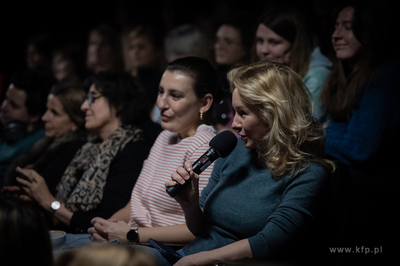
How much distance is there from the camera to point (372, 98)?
7.17 ft

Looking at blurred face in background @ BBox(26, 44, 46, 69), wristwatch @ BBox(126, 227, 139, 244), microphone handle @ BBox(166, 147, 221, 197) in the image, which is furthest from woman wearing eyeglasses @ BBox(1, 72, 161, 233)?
blurred face in background @ BBox(26, 44, 46, 69)

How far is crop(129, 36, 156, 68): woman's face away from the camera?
13.4 ft

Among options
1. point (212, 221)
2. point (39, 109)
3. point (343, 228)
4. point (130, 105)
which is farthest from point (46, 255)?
point (39, 109)

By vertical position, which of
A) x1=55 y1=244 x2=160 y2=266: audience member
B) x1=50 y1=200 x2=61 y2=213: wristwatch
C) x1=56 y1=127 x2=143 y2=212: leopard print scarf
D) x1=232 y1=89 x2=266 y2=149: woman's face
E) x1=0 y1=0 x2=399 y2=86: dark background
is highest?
x1=0 y1=0 x2=399 y2=86: dark background

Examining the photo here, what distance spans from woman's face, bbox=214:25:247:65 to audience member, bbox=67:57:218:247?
1227 mm

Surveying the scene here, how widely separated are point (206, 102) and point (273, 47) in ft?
3.01

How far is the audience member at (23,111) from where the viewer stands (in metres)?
3.52

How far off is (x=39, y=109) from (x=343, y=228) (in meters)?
3.03

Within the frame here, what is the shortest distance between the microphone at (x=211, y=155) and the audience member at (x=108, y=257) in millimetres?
598

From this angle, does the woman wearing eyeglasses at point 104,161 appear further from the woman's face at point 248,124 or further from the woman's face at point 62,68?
the woman's face at point 62,68

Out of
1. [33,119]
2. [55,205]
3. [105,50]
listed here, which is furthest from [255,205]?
[105,50]

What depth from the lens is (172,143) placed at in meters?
2.18

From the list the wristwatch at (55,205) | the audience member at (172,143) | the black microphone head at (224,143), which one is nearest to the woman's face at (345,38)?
the audience member at (172,143)

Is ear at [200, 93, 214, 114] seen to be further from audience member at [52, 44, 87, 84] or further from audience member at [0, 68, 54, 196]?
audience member at [52, 44, 87, 84]
